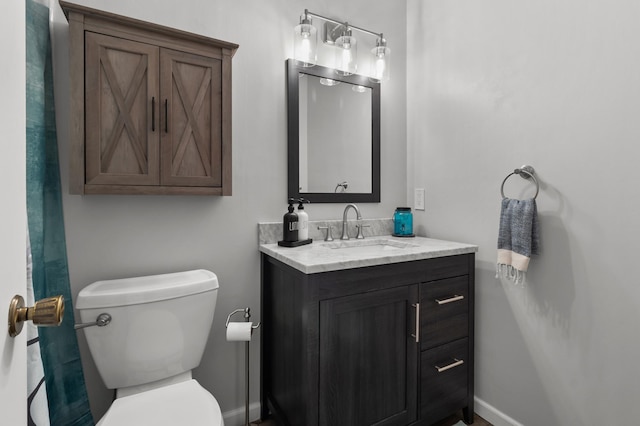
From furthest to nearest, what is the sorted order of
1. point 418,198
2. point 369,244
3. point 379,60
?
point 418,198 < point 379,60 < point 369,244

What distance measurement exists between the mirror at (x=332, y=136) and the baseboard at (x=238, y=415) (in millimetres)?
1140

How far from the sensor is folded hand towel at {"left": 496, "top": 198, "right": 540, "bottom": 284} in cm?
140

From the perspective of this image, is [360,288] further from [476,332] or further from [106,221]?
[106,221]

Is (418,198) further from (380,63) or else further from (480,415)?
(480,415)

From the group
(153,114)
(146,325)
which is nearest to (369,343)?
(146,325)

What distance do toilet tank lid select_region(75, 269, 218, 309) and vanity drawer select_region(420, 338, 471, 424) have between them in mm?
1055

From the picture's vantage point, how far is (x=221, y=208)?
1599mm

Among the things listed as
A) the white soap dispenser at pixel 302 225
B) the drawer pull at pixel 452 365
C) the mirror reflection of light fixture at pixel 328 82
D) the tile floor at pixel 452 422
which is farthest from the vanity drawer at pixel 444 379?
the mirror reflection of light fixture at pixel 328 82

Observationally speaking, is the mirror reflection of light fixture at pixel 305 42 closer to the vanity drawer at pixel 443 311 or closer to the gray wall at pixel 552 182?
the gray wall at pixel 552 182

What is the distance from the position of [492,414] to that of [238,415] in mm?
1312

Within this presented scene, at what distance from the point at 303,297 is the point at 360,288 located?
240 millimetres

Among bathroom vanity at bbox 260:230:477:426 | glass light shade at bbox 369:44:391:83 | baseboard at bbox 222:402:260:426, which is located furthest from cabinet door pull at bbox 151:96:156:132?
baseboard at bbox 222:402:260:426

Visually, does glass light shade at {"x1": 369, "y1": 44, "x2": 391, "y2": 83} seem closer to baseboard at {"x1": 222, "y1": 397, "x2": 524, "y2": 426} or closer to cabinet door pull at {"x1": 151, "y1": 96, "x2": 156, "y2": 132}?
cabinet door pull at {"x1": 151, "y1": 96, "x2": 156, "y2": 132}

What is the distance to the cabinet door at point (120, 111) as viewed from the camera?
47.4 inches
